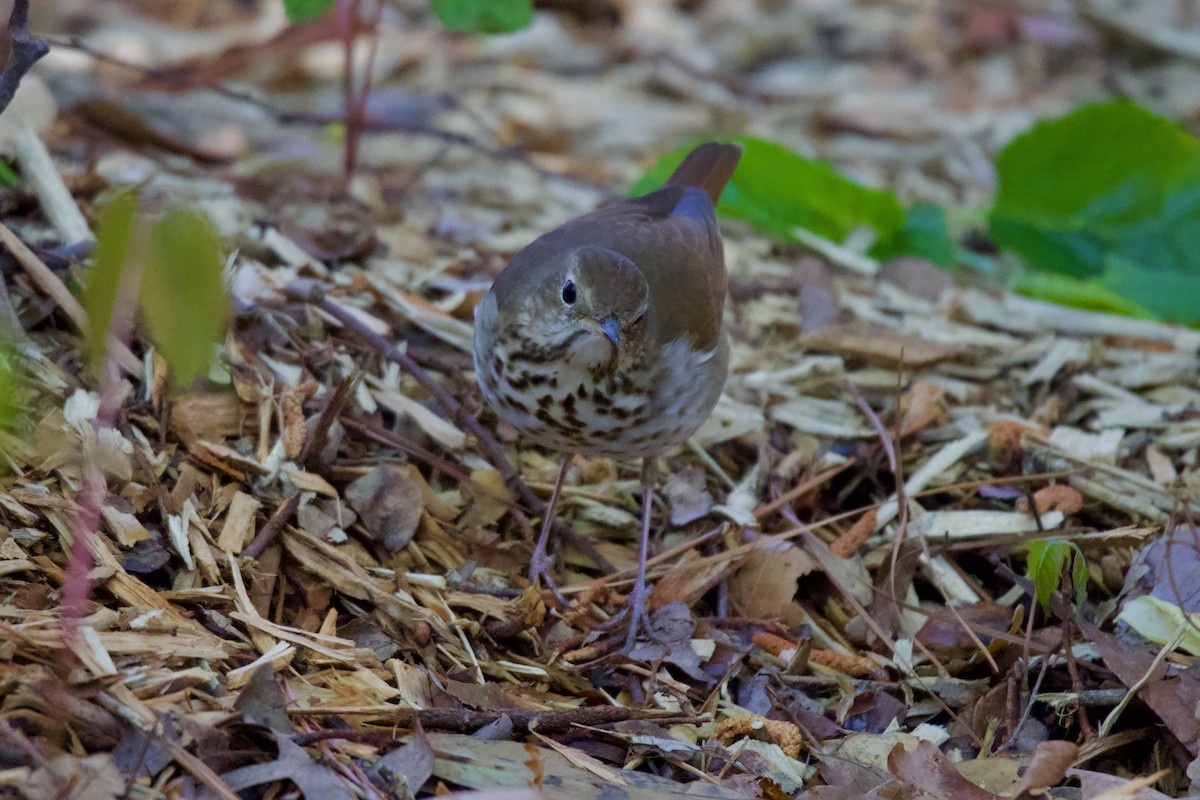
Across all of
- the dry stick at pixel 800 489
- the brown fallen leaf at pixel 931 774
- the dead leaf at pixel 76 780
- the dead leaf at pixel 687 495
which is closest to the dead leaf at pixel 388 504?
the dead leaf at pixel 687 495

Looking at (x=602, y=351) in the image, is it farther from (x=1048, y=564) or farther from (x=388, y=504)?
(x=1048, y=564)

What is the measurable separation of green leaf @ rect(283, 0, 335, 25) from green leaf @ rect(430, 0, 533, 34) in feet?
1.52

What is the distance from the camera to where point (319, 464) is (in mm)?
3820

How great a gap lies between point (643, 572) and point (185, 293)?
2541mm

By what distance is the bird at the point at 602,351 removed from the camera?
3.64m

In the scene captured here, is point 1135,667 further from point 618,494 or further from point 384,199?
point 384,199

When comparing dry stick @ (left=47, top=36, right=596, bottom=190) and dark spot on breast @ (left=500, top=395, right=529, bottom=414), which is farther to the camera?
dry stick @ (left=47, top=36, right=596, bottom=190)

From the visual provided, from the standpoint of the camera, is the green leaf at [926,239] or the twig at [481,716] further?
the green leaf at [926,239]

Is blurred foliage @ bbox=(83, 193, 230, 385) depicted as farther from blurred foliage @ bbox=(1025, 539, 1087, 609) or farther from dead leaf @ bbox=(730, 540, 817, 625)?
dead leaf @ bbox=(730, 540, 817, 625)

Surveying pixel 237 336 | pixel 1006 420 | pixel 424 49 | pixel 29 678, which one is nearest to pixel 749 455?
pixel 1006 420

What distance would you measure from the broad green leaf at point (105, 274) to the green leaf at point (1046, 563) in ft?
7.63

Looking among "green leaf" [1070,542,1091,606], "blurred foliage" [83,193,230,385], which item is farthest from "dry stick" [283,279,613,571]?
"blurred foliage" [83,193,230,385]

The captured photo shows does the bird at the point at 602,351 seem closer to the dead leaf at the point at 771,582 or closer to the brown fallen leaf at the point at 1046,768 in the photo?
the dead leaf at the point at 771,582

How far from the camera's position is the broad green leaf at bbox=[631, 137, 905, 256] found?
586 cm
